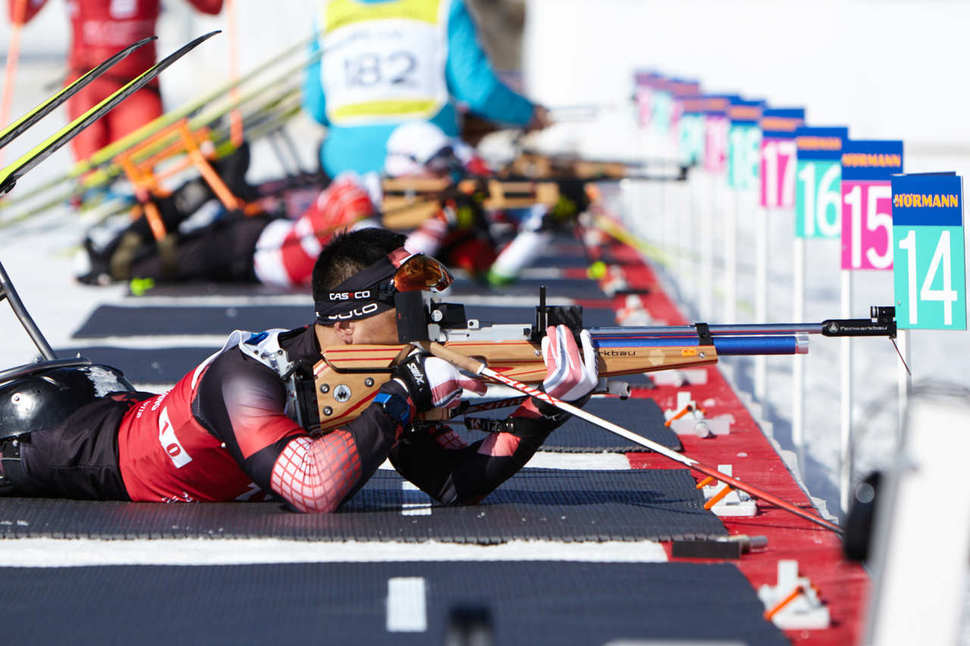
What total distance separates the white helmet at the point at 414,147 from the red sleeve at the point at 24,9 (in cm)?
466

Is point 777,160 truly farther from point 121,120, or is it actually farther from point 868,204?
point 121,120

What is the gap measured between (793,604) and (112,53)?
9.64 meters

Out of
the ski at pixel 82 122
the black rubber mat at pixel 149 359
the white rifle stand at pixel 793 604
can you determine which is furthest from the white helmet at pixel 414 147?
the white rifle stand at pixel 793 604

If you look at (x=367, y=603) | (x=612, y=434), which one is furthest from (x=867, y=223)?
(x=367, y=603)

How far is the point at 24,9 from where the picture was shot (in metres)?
12.4

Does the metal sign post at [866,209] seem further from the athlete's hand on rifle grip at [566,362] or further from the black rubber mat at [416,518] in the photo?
the athlete's hand on rifle grip at [566,362]

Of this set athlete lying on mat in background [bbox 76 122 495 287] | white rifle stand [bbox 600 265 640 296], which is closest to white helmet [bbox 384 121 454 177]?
athlete lying on mat in background [bbox 76 122 495 287]

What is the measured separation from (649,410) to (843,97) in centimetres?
1021

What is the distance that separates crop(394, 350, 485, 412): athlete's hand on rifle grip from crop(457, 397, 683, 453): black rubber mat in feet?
3.10

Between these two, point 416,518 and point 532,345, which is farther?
point 416,518

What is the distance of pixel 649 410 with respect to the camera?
545 cm

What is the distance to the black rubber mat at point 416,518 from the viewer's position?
146 inches

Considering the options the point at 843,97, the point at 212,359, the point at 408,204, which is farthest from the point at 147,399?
the point at 843,97

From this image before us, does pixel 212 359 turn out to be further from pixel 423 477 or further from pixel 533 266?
pixel 533 266
